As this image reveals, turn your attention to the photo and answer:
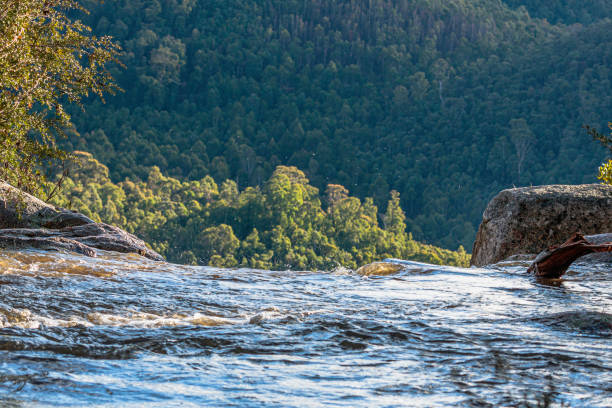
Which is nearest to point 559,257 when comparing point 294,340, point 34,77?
point 294,340

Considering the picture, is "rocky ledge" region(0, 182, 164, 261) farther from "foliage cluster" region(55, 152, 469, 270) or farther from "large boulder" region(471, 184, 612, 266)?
"foliage cluster" region(55, 152, 469, 270)

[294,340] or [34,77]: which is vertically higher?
[34,77]

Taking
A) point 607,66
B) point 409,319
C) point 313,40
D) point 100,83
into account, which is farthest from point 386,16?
point 409,319

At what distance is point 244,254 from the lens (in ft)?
194

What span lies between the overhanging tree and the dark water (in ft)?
8.72

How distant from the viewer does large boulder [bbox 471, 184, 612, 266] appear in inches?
404

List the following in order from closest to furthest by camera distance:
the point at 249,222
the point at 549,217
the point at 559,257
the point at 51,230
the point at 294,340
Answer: the point at 294,340
the point at 559,257
the point at 51,230
the point at 549,217
the point at 249,222

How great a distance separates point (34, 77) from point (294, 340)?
829 centimetres

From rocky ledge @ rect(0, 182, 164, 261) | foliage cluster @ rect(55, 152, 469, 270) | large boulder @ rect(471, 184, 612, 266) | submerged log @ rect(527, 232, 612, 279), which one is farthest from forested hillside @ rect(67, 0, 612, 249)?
submerged log @ rect(527, 232, 612, 279)

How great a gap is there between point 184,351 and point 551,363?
7.89ft

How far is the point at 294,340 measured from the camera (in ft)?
16.1

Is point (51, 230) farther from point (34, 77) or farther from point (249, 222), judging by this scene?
point (249, 222)

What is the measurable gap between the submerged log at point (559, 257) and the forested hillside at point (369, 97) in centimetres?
6894

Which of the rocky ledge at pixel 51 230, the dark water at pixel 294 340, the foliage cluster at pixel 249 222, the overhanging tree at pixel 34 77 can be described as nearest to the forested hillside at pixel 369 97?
the foliage cluster at pixel 249 222
